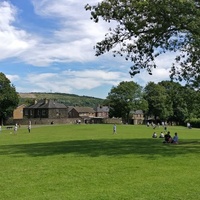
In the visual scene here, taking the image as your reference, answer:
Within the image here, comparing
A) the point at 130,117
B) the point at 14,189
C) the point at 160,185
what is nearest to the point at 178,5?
the point at 160,185

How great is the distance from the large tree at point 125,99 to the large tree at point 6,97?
37.1 m

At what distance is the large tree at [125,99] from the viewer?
128m

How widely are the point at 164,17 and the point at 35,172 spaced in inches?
635

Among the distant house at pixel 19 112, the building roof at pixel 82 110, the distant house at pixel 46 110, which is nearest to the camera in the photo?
the distant house at pixel 46 110

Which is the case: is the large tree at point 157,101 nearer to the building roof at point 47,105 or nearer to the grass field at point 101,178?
the building roof at point 47,105

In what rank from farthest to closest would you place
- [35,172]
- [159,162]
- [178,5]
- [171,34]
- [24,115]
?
[24,115] < [171,34] < [178,5] < [159,162] < [35,172]

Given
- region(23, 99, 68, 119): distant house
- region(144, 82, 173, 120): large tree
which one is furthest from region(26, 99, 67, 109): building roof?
region(144, 82, 173, 120): large tree

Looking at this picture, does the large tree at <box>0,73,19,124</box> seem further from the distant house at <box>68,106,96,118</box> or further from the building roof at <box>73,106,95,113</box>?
the building roof at <box>73,106,95,113</box>

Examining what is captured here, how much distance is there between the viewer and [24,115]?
139125 millimetres

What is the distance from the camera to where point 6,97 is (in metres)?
114

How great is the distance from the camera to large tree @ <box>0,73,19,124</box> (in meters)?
114

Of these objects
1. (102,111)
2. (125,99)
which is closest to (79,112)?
(102,111)

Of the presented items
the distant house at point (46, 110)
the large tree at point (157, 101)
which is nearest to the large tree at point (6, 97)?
the distant house at point (46, 110)

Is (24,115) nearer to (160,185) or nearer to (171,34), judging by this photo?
(171,34)
